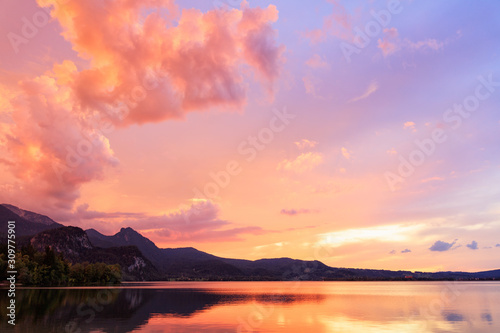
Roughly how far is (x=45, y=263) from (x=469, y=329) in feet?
655

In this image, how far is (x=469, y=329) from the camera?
50281mm

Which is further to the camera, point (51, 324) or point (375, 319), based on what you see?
point (375, 319)

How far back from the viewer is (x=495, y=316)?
217 ft

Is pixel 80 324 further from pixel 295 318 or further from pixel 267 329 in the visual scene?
pixel 295 318

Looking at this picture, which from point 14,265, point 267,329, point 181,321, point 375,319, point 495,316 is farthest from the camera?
point 14,265

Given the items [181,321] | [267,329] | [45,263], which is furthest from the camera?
[45,263]

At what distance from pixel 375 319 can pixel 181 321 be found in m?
32.5

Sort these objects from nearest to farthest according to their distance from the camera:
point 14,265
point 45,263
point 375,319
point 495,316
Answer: point 375,319 < point 495,316 < point 14,265 < point 45,263

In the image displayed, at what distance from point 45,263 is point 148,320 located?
542 ft

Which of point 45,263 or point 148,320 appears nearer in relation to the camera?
point 148,320

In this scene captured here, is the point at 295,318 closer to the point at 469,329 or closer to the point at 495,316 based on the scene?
the point at 469,329

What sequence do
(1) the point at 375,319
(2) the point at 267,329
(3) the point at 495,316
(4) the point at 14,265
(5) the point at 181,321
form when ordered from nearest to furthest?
(2) the point at 267,329 → (5) the point at 181,321 → (1) the point at 375,319 → (3) the point at 495,316 → (4) the point at 14,265

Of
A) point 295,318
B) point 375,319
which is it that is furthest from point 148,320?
point 375,319

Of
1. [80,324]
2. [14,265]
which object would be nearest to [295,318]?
[80,324]
